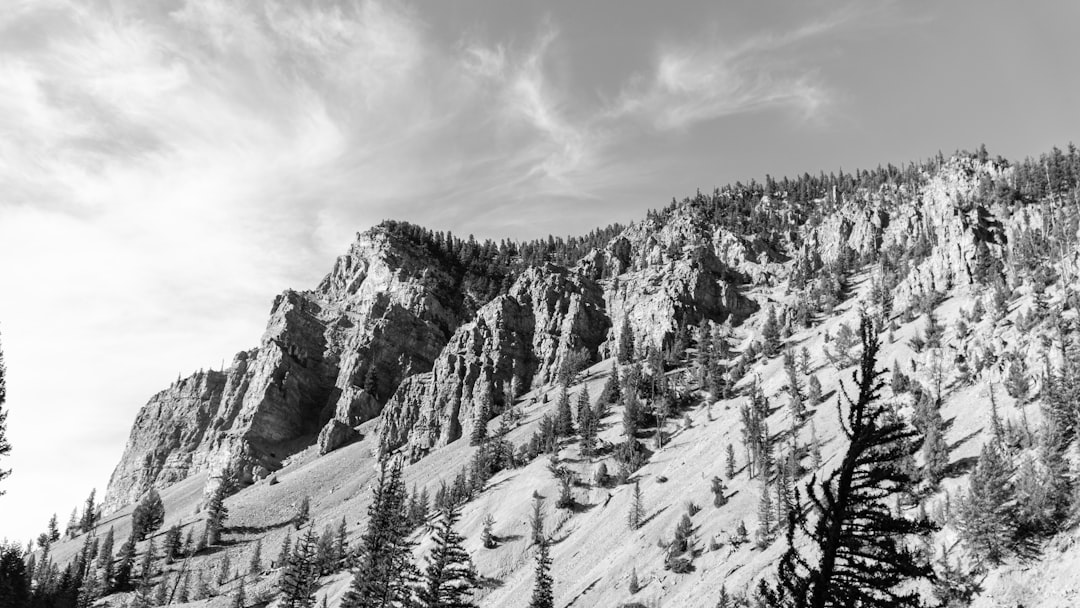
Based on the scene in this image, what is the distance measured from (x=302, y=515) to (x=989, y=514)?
127648 millimetres

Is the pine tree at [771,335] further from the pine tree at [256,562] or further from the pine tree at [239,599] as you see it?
the pine tree at [239,599]

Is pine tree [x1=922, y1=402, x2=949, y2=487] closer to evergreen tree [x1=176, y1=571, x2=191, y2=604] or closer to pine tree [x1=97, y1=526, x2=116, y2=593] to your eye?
evergreen tree [x1=176, y1=571, x2=191, y2=604]

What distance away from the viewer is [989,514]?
59562 millimetres

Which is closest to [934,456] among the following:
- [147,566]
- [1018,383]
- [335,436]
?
[1018,383]

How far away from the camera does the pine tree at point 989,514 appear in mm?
58844

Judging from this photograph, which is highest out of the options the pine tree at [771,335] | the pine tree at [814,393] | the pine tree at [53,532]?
the pine tree at [771,335]

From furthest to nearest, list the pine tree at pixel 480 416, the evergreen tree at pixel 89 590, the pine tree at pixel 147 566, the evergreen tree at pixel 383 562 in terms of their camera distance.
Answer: the pine tree at pixel 480 416 < the pine tree at pixel 147 566 < the evergreen tree at pixel 89 590 < the evergreen tree at pixel 383 562

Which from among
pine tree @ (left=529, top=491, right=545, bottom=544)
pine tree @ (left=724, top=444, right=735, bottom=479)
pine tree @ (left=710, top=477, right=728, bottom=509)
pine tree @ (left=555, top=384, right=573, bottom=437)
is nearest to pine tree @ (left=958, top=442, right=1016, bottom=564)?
pine tree @ (left=710, top=477, right=728, bottom=509)

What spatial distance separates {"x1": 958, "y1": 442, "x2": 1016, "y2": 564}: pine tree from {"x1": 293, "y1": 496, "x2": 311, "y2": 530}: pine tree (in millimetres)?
123147

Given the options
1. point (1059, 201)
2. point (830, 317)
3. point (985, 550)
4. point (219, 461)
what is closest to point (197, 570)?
point (219, 461)

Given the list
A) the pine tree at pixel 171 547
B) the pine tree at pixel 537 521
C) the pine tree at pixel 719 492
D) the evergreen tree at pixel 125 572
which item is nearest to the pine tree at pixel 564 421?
the pine tree at pixel 537 521

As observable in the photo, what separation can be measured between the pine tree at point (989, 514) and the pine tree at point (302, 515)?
404ft

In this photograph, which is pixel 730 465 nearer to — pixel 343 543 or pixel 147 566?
pixel 343 543

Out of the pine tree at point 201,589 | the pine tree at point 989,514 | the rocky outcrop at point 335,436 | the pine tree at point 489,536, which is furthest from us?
the rocky outcrop at point 335,436
